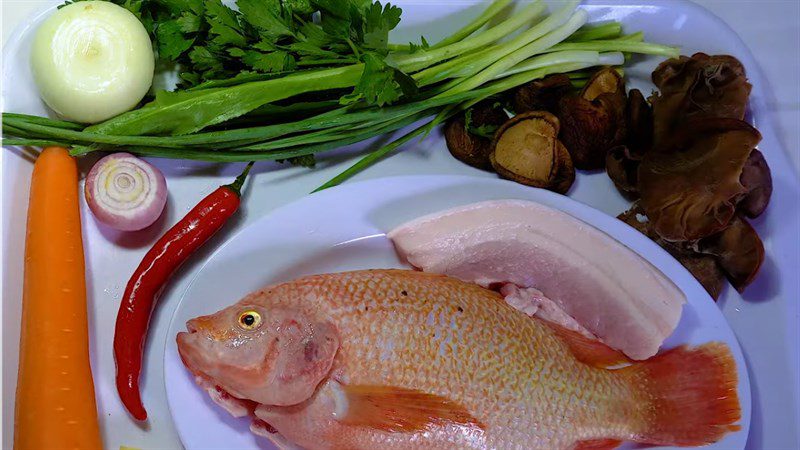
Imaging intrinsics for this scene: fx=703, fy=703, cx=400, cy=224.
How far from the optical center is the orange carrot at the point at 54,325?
1.50 m

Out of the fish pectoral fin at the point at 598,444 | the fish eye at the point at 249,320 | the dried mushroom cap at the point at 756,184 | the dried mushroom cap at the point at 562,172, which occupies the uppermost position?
the fish eye at the point at 249,320

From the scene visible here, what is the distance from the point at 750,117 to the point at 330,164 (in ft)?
3.53

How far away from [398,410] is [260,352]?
30 cm

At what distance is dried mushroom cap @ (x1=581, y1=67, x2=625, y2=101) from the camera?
1729 millimetres

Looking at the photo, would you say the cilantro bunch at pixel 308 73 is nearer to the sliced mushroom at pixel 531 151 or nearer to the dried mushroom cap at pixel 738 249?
the sliced mushroom at pixel 531 151

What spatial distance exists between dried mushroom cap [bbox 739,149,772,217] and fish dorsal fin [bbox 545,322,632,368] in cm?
50

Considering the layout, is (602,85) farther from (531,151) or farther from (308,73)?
(308,73)

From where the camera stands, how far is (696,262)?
1699 mm

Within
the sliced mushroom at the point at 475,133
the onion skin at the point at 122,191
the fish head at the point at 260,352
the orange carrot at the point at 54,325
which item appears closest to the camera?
the fish head at the point at 260,352

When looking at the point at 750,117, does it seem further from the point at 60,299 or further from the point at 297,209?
→ the point at 60,299

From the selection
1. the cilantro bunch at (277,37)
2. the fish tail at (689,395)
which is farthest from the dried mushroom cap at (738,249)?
the cilantro bunch at (277,37)

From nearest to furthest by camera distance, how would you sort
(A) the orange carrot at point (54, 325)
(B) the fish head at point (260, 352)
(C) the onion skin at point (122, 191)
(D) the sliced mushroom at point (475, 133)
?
1. (B) the fish head at point (260, 352)
2. (A) the orange carrot at point (54, 325)
3. (C) the onion skin at point (122, 191)
4. (D) the sliced mushroom at point (475, 133)

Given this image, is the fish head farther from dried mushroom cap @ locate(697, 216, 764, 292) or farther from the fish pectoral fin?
dried mushroom cap @ locate(697, 216, 764, 292)

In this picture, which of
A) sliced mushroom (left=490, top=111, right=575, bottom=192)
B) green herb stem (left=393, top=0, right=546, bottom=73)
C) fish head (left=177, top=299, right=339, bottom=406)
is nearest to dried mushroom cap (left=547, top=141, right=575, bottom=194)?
sliced mushroom (left=490, top=111, right=575, bottom=192)
